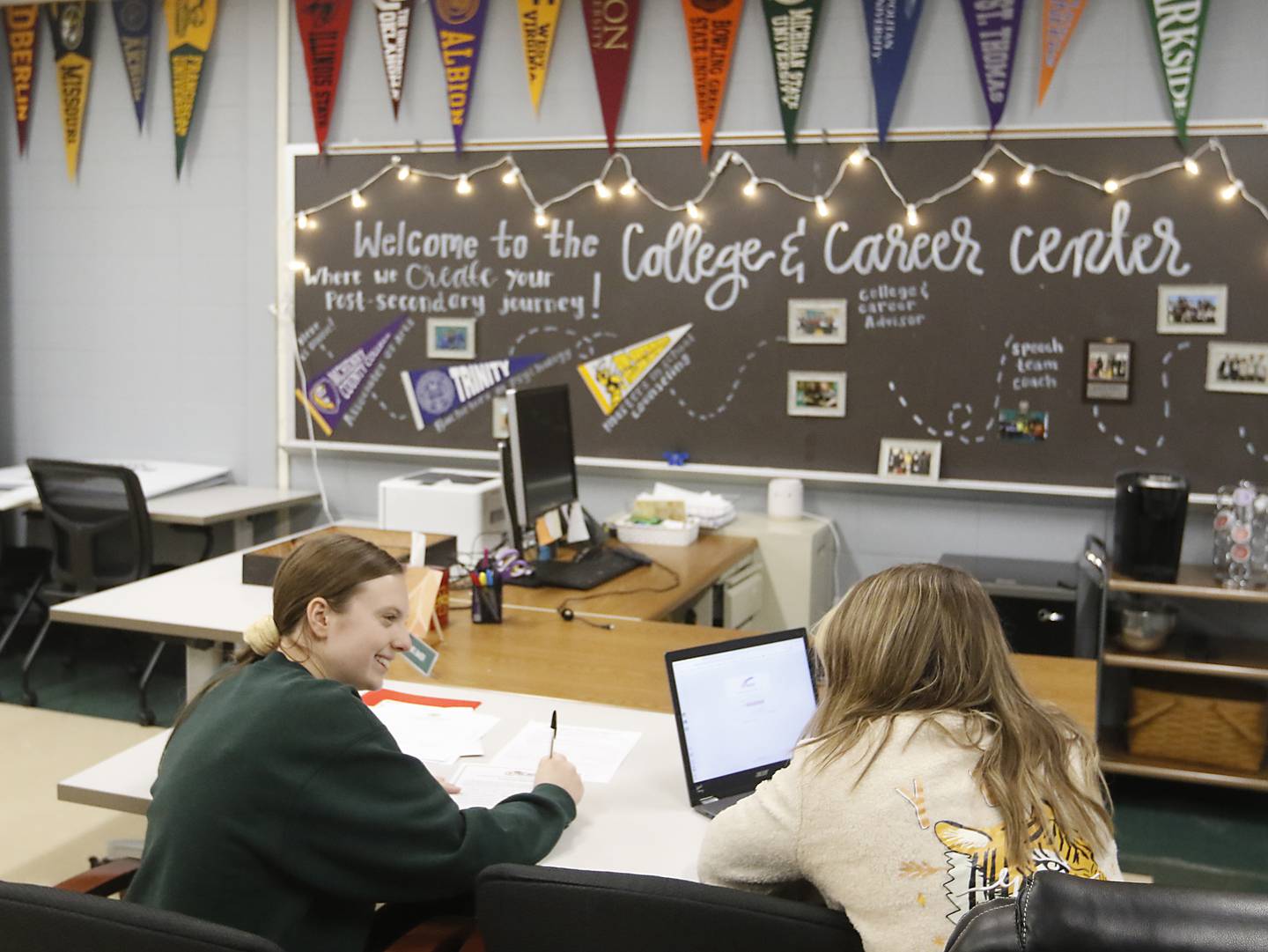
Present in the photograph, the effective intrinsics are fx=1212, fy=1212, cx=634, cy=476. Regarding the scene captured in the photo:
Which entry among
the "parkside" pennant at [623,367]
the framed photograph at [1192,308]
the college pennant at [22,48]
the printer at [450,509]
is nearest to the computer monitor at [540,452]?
the printer at [450,509]

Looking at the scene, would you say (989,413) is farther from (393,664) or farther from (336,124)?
(336,124)

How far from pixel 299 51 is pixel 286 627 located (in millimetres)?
4026

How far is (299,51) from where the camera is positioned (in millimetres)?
5137

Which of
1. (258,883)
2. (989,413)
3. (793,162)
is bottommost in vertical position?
(258,883)

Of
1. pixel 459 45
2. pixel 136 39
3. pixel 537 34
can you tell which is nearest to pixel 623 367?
pixel 537 34

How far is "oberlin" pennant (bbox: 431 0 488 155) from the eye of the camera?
15.8 feet

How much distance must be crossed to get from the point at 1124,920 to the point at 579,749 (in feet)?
4.93

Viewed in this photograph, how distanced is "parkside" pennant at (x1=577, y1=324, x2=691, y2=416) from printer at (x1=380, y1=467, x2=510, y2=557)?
2.58 ft

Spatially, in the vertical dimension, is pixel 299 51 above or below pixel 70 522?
above

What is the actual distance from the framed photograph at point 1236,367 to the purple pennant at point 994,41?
1099 mm

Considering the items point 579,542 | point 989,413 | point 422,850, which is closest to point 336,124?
point 579,542

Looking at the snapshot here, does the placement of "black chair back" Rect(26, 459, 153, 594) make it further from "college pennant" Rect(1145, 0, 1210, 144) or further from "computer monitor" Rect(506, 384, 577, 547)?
"college pennant" Rect(1145, 0, 1210, 144)

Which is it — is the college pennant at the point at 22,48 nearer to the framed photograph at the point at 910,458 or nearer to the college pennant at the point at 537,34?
the college pennant at the point at 537,34

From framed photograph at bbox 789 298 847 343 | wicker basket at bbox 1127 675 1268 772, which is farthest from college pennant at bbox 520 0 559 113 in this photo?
wicker basket at bbox 1127 675 1268 772
